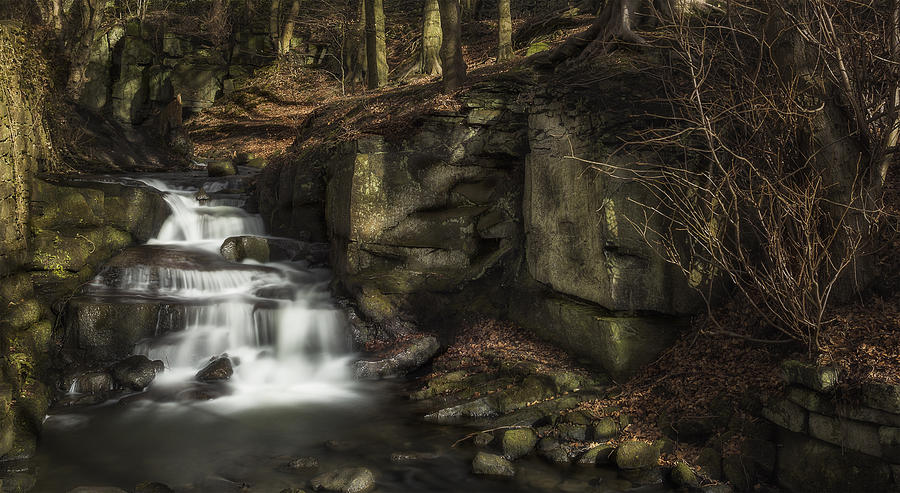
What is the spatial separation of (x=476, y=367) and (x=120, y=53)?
25.9 meters

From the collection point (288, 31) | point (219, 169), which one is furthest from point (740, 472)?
point (288, 31)

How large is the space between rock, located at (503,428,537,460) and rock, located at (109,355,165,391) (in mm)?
5744

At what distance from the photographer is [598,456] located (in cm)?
728

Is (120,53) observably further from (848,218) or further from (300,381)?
(848,218)

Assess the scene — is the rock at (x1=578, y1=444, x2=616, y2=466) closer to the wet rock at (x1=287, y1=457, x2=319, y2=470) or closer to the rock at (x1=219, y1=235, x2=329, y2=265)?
the wet rock at (x1=287, y1=457, x2=319, y2=470)

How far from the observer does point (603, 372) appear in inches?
354

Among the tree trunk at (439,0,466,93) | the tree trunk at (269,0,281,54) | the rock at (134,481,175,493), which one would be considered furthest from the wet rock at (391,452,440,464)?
the tree trunk at (269,0,281,54)

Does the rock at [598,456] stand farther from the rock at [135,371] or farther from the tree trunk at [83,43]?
the tree trunk at [83,43]

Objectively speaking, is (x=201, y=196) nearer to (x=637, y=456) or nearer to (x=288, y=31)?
(x=637, y=456)

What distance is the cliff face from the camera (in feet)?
29.5

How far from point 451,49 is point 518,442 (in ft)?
32.3

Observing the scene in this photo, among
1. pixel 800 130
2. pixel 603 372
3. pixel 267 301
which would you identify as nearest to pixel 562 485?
pixel 603 372

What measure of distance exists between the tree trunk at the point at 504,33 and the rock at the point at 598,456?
45.1 ft

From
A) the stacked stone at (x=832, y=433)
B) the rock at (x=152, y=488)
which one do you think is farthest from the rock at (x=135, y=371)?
the stacked stone at (x=832, y=433)
